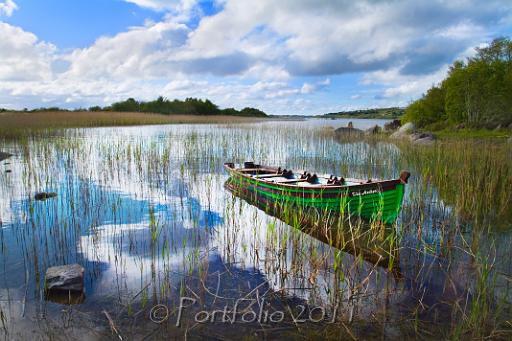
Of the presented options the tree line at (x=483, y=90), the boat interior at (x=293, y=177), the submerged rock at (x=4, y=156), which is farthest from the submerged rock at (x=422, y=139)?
the submerged rock at (x=4, y=156)

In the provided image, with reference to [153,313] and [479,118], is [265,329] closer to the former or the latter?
[153,313]

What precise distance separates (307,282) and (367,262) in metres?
1.44

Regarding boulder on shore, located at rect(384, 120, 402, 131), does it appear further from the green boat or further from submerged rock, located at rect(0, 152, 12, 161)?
submerged rock, located at rect(0, 152, 12, 161)

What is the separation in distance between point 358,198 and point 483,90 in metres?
26.5

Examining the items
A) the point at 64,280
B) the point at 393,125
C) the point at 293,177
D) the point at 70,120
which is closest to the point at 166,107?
the point at 70,120

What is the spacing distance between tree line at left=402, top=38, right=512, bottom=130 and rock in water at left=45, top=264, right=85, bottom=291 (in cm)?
3107

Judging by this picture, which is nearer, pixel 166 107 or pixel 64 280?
pixel 64 280

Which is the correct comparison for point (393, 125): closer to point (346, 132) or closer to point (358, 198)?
point (346, 132)

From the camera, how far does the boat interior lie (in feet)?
28.6

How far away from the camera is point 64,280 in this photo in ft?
16.1

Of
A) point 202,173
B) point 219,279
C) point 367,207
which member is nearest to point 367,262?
point 367,207

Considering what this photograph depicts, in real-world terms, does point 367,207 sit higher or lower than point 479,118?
lower

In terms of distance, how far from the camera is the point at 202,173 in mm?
13609

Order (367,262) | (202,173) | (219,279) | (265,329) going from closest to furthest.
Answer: (265,329)
(219,279)
(367,262)
(202,173)
